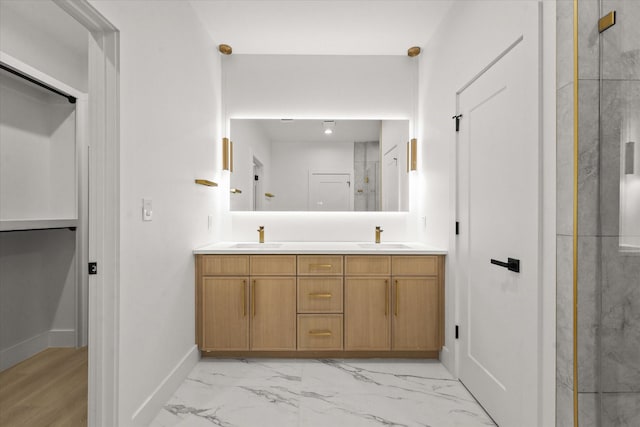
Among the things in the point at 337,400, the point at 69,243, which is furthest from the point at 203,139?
the point at 337,400

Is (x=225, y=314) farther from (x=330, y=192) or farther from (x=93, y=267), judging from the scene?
(x=330, y=192)

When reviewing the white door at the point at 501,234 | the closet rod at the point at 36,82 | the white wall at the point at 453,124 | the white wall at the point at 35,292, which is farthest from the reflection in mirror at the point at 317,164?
the white wall at the point at 35,292

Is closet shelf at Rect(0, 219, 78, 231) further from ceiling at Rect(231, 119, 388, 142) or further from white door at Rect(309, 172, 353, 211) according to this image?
white door at Rect(309, 172, 353, 211)

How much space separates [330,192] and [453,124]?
1304 mm

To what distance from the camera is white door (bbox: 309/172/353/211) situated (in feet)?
10.2

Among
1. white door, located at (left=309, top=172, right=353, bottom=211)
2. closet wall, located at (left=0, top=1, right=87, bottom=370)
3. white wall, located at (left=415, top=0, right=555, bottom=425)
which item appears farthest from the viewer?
white door, located at (left=309, top=172, right=353, bottom=211)

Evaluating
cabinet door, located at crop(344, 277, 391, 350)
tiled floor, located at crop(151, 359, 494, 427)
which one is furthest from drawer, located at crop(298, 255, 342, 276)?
tiled floor, located at crop(151, 359, 494, 427)

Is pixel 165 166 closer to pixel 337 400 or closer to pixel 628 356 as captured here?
pixel 337 400

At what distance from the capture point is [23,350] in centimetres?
240

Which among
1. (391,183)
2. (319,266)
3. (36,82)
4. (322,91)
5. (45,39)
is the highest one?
(45,39)

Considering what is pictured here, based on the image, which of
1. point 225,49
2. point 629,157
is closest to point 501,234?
point 629,157

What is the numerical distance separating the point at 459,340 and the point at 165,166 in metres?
2.23

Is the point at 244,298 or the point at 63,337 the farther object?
the point at 63,337

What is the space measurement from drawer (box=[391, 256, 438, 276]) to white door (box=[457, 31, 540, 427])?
0.28 meters
